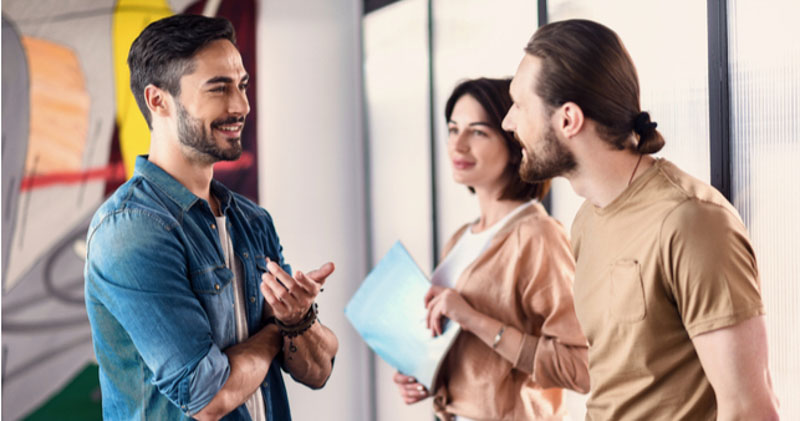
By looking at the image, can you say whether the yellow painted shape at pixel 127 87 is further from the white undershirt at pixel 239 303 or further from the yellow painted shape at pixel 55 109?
the white undershirt at pixel 239 303

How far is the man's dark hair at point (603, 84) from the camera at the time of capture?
4.77 ft

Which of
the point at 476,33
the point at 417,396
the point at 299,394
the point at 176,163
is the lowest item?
the point at 299,394

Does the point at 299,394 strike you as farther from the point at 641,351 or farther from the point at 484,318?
the point at 641,351

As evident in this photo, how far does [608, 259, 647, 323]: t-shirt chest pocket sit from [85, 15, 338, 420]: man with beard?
0.56 m

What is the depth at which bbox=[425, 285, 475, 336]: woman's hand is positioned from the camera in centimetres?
197

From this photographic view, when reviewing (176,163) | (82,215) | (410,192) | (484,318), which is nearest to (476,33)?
(410,192)

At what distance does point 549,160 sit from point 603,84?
7.5 inches

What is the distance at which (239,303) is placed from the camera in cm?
153

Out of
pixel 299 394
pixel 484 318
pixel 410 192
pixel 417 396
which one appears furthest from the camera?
pixel 299 394

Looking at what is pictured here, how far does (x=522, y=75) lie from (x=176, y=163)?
75 cm

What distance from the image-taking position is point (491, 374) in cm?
197

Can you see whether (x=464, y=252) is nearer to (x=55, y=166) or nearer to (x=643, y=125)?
(x=643, y=125)

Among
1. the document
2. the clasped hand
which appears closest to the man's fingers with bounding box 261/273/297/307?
the clasped hand

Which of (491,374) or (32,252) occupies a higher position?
(32,252)
